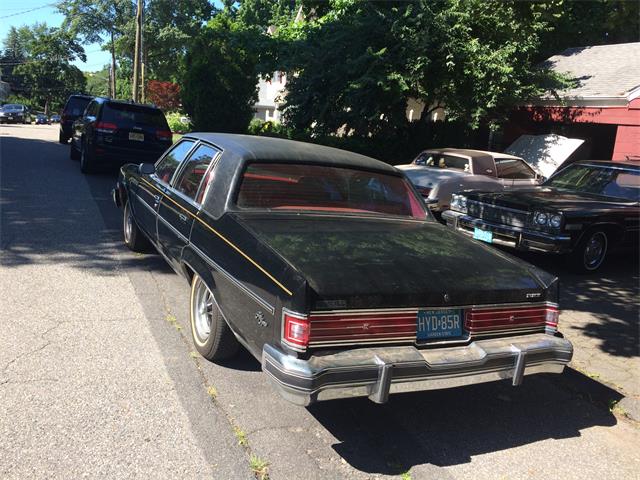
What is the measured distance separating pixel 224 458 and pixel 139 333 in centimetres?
183

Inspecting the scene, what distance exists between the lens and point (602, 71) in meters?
17.3

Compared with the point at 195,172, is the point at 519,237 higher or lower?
lower

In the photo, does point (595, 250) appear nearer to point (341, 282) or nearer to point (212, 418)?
point (341, 282)

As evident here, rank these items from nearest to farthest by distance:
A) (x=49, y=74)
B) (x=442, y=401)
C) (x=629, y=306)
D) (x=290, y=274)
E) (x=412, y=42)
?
(x=290, y=274)
(x=442, y=401)
(x=629, y=306)
(x=412, y=42)
(x=49, y=74)

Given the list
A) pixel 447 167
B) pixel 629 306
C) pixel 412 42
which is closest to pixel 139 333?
pixel 629 306

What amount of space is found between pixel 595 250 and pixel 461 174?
341 centimetres

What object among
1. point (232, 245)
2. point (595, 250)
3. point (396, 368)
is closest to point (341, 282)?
point (396, 368)

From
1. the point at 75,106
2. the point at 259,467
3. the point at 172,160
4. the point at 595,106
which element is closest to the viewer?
the point at 259,467

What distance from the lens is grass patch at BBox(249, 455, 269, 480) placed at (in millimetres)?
2864

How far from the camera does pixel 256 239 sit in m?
3.46

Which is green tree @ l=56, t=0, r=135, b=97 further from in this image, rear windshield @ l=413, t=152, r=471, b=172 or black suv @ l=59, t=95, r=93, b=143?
rear windshield @ l=413, t=152, r=471, b=172

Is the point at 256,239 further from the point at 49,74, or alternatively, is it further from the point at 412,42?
the point at 49,74

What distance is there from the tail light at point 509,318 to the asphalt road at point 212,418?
0.67 meters

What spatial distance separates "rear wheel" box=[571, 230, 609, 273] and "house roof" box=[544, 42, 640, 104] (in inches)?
337
